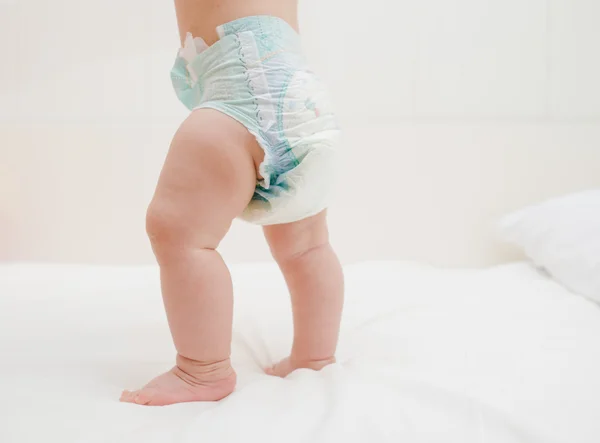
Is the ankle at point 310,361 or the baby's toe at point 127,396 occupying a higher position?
the baby's toe at point 127,396

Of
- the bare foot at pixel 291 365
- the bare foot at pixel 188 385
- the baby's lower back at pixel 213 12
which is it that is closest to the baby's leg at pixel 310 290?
the bare foot at pixel 291 365

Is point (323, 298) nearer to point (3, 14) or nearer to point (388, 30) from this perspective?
point (388, 30)

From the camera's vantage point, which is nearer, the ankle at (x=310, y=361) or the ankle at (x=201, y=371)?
the ankle at (x=201, y=371)

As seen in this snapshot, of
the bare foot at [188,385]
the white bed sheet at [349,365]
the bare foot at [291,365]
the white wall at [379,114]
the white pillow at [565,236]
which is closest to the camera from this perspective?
the white bed sheet at [349,365]

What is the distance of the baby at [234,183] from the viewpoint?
0.76 m

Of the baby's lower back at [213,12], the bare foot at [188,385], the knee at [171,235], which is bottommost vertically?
the bare foot at [188,385]

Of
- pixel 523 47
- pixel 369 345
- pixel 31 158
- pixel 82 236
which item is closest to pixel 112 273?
pixel 82 236

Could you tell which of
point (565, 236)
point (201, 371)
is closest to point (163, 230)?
point (201, 371)

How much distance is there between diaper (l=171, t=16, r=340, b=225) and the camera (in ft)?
2.62

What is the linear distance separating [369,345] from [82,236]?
1.14 meters

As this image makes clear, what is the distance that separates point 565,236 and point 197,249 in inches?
36.6

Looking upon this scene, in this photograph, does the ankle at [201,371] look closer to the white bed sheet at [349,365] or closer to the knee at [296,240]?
the white bed sheet at [349,365]

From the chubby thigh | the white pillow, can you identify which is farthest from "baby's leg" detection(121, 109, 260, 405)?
the white pillow

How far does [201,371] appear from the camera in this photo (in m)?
0.77
